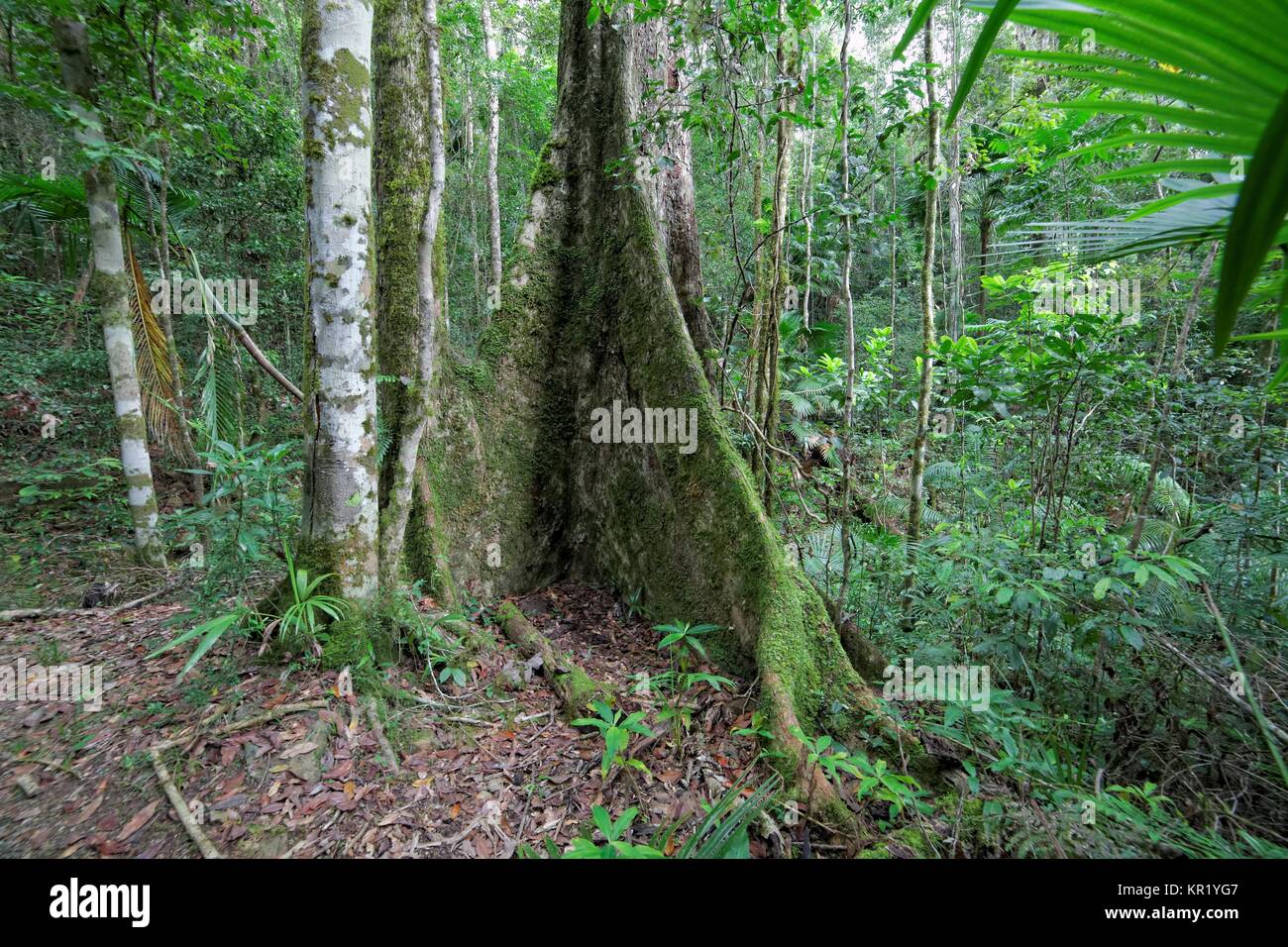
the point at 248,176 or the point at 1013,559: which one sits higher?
the point at 248,176

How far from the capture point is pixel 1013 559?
3.18m

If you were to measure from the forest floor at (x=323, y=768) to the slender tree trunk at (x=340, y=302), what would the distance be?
0.70 m

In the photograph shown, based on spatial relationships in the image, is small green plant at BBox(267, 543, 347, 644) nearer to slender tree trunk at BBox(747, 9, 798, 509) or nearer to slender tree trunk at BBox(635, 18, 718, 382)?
slender tree trunk at BBox(747, 9, 798, 509)

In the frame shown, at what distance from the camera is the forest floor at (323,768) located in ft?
7.30

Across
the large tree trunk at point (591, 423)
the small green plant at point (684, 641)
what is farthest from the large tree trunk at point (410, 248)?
the small green plant at point (684, 641)

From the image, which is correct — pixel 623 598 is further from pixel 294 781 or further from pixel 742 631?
pixel 294 781

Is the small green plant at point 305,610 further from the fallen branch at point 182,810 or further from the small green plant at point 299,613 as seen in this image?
the fallen branch at point 182,810

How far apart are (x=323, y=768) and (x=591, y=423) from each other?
9.67 feet

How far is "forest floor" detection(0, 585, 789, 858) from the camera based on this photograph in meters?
2.23

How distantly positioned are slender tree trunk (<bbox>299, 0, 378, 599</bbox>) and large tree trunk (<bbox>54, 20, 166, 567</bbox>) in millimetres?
2287

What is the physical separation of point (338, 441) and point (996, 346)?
403 centimetres

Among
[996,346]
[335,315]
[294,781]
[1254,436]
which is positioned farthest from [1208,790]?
[335,315]

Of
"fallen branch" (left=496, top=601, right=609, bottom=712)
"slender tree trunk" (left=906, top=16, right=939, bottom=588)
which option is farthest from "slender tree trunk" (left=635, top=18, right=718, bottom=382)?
"fallen branch" (left=496, top=601, right=609, bottom=712)

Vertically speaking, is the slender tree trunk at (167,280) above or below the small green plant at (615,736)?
above
